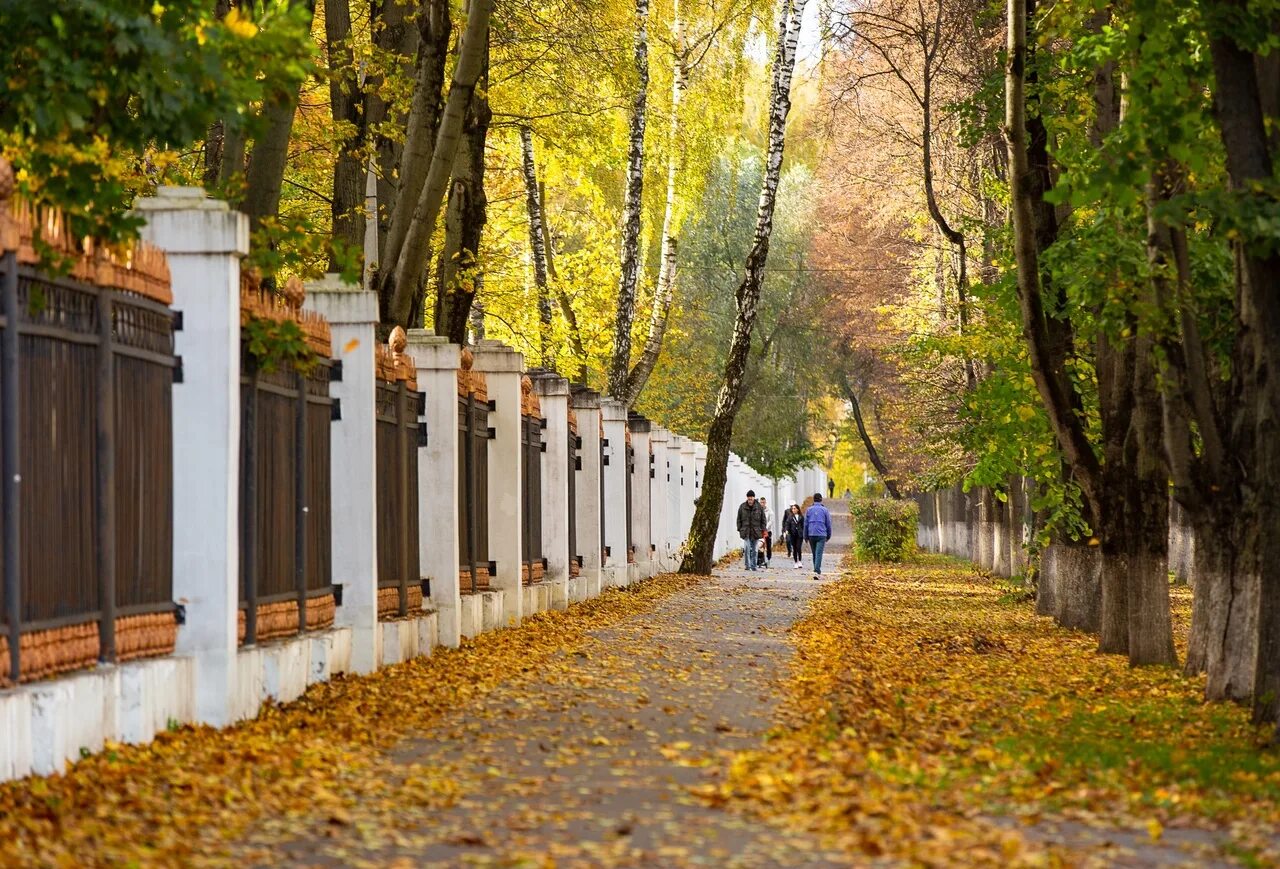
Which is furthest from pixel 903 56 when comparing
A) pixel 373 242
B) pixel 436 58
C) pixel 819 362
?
pixel 819 362

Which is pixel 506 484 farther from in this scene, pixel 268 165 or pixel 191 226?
pixel 191 226

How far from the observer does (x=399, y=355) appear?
56.2 feet

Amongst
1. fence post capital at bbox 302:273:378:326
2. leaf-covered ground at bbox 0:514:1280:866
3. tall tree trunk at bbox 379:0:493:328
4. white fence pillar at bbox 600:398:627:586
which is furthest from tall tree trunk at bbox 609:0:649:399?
fence post capital at bbox 302:273:378:326

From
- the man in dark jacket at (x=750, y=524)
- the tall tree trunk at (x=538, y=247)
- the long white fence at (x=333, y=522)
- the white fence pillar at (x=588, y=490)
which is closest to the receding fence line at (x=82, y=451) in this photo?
the long white fence at (x=333, y=522)

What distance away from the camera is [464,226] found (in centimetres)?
2395

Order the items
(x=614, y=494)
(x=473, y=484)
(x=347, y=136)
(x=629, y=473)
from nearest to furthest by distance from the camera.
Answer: (x=473, y=484), (x=347, y=136), (x=614, y=494), (x=629, y=473)

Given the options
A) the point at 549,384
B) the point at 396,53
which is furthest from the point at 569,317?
the point at 396,53

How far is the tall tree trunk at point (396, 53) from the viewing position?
63.9ft

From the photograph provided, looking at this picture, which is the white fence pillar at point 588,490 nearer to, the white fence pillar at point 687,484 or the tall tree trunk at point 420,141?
the tall tree trunk at point 420,141

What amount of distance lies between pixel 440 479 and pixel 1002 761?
8480 millimetres

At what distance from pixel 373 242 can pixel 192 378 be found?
58.3 ft

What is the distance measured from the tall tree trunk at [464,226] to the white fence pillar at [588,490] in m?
4.37

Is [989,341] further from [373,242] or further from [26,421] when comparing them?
[26,421]

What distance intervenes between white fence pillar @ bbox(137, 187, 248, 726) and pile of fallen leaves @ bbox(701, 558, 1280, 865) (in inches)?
133
